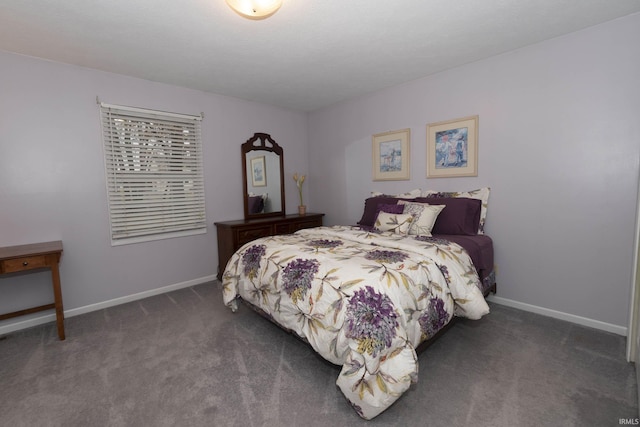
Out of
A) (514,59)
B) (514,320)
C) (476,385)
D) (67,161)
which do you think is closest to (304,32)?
(514,59)

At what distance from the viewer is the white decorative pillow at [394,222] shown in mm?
2831

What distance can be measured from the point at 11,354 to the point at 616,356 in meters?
4.38

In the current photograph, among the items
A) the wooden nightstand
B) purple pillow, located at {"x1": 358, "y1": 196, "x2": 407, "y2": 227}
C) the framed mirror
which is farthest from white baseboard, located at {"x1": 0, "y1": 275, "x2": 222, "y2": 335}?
purple pillow, located at {"x1": 358, "y1": 196, "x2": 407, "y2": 227}

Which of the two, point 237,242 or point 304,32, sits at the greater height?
point 304,32

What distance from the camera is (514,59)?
2.70 m

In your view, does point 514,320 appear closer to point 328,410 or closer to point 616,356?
point 616,356

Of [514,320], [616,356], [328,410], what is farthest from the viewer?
[514,320]

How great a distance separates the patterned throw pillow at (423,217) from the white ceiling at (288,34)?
4.72ft

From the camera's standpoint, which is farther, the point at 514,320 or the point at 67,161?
the point at 67,161

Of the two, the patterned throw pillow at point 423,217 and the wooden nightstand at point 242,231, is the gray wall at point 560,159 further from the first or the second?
the wooden nightstand at point 242,231

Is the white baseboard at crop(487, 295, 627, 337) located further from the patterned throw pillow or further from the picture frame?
the picture frame

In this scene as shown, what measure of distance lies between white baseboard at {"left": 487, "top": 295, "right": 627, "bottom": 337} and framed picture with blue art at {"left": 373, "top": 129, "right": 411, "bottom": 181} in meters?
1.65

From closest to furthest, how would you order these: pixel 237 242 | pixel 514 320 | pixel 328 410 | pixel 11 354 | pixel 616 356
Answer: pixel 328 410 < pixel 616 356 < pixel 11 354 < pixel 514 320 < pixel 237 242

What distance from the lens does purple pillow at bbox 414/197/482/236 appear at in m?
2.82
